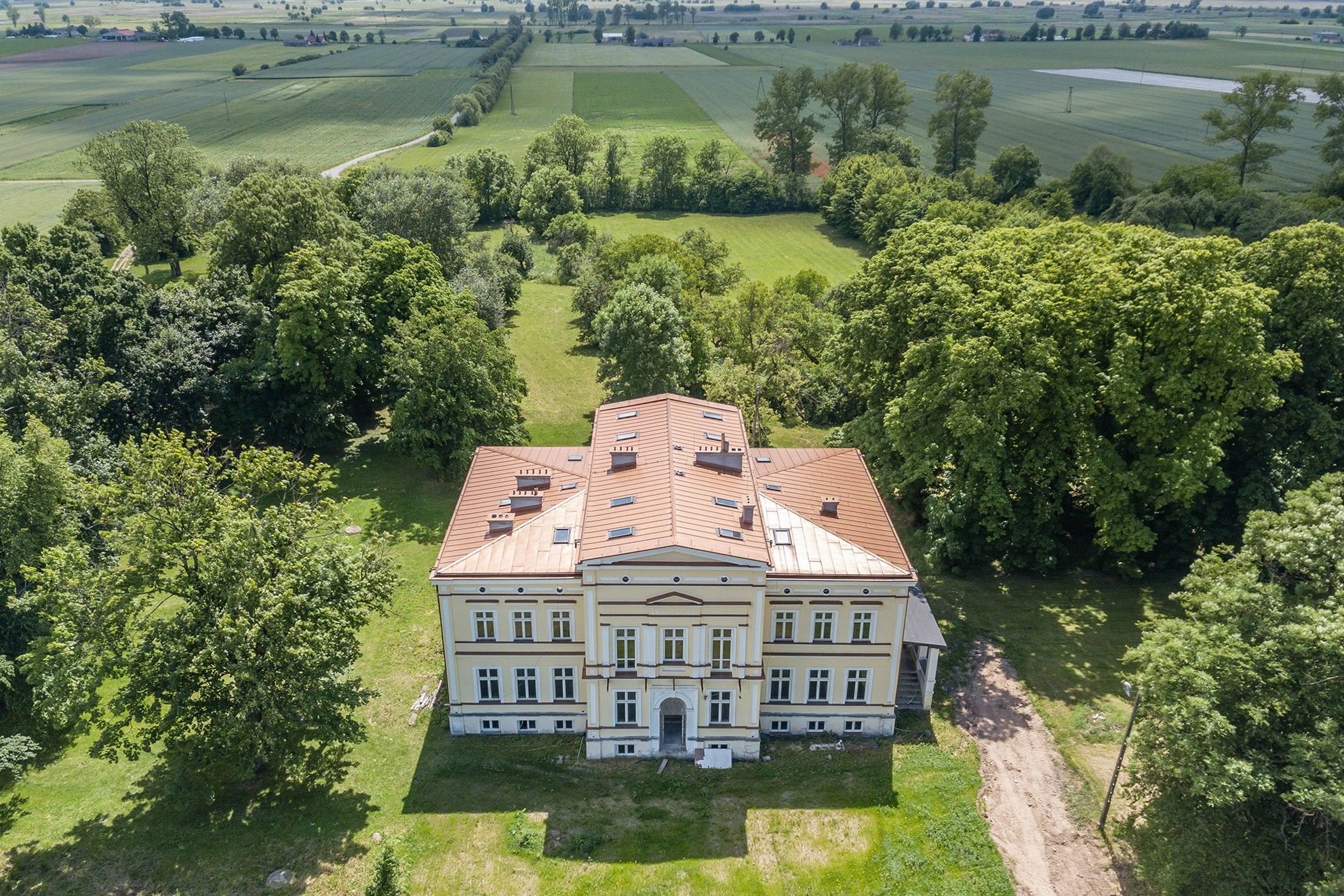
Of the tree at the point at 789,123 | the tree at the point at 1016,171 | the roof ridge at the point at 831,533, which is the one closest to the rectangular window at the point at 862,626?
the roof ridge at the point at 831,533

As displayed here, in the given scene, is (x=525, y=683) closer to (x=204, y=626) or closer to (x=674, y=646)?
(x=674, y=646)

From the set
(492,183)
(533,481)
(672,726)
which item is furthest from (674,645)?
(492,183)

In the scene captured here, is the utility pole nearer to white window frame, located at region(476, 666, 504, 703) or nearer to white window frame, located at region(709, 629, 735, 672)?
white window frame, located at region(709, 629, 735, 672)

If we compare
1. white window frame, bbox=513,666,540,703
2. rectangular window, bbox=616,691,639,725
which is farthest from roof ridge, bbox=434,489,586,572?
rectangular window, bbox=616,691,639,725

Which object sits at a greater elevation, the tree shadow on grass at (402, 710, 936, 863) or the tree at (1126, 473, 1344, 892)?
the tree at (1126, 473, 1344, 892)

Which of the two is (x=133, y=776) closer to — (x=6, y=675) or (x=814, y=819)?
(x=6, y=675)
